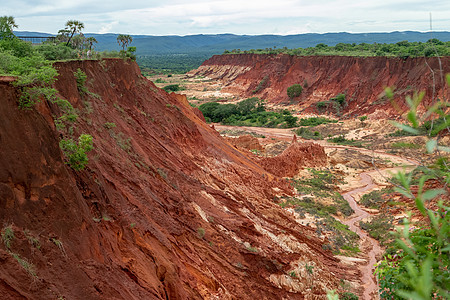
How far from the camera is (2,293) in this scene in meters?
5.68

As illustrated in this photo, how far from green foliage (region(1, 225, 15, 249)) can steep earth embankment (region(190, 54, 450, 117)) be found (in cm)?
4349

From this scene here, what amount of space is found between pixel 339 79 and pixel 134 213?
202ft

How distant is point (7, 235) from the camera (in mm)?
6352

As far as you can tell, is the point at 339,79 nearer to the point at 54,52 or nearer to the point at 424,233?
the point at 54,52

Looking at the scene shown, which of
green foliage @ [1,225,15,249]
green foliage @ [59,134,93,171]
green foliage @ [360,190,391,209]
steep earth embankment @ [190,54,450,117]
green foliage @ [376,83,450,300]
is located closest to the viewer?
green foliage @ [376,83,450,300]

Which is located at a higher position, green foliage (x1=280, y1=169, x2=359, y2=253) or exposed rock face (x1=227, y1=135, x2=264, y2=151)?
exposed rock face (x1=227, y1=135, x2=264, y2=151)

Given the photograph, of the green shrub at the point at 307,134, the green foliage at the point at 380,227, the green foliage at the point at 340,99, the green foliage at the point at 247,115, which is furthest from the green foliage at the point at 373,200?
the green foliage at the point at 340,99

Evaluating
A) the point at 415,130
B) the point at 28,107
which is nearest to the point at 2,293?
the point at 28,107

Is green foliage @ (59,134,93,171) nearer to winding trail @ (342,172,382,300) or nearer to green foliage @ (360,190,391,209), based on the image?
winding trail @ (342,172,382,300)

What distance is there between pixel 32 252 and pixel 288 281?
9.37 m

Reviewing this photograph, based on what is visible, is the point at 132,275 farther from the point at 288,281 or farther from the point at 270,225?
the point at 270,225

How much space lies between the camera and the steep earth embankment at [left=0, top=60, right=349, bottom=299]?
6836 millimetres

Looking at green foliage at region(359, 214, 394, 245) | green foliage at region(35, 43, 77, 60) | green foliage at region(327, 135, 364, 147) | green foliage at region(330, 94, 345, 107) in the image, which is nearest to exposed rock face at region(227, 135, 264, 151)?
green foliage at region(327, 135, 364, 147)

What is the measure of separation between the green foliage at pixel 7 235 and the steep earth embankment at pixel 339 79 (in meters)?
43.5
